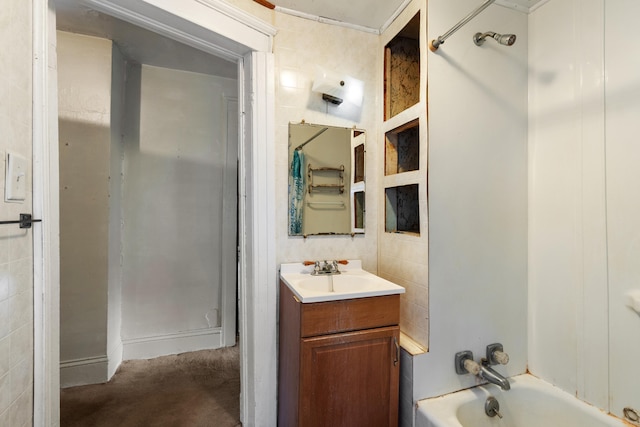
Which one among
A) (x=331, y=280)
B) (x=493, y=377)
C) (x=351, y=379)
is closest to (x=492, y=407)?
(x=493, y=377)

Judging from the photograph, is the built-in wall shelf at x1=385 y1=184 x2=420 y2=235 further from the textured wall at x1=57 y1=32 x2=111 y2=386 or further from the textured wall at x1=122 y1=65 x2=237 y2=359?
the textured wall at x1=57 y1=32 x2=111 y2=386

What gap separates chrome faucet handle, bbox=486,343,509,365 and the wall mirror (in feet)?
3.17

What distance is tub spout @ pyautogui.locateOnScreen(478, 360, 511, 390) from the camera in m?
1.29

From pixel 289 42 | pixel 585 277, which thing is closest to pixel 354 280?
pixel 585 277

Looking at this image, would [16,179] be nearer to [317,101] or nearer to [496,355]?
[317,101]

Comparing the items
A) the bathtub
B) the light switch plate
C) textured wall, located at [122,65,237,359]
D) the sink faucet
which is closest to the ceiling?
textured wall, located at [122,65,237,359]

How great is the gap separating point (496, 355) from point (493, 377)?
112mm

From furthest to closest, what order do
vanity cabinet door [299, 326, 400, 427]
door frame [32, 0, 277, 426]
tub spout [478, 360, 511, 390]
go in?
tub spout [478, 360, 511, 390] < vanity cabinet door [299, 326, 400, 427] < door frame [32, 0, 277, 426]

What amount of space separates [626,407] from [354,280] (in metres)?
1.29

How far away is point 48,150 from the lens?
0.96 m

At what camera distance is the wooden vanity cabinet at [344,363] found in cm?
114

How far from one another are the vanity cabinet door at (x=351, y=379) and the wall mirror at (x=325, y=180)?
64 cm

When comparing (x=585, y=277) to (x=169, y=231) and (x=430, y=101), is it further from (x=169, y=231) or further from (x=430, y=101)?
(x=169, y=231)

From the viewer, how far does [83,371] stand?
72.7 inches
